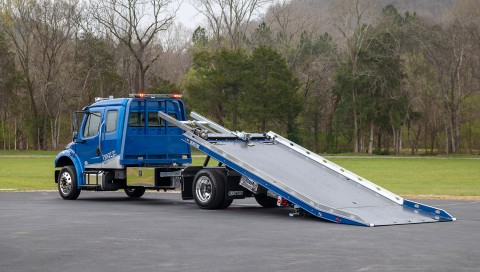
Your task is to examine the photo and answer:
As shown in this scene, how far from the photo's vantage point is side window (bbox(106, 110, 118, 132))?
71.5 feet

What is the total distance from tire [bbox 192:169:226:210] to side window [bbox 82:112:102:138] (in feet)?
14.1

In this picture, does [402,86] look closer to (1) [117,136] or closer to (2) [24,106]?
(2) [24,106]

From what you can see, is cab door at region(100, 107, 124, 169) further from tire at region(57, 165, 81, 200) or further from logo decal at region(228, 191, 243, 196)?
logo decal at region(228, 191, 243, 196)

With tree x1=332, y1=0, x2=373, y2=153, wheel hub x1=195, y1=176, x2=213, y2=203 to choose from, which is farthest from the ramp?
tree x1=332, y1=0, x2=373, y2=153

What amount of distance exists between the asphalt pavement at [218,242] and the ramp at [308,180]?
1.42ft

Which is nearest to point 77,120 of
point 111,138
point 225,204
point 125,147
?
point 111,138

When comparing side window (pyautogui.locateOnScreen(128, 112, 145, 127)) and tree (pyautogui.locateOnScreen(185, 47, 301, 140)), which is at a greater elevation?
tree (pyautogui.locateOnScreen(185, 47, 301, 140))

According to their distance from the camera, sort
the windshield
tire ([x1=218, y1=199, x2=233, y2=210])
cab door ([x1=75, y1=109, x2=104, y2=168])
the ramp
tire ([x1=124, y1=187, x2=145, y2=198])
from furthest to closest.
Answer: tire ([x1=124, y1=187, x2=145, y2=198])
the windshield
cab door ([x1=75, y1=109, x2=104, y2=168])
tire ([x1=218, y1=199, x2=233, y2=210])
the ramp

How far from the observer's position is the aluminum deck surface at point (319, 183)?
1639 cm

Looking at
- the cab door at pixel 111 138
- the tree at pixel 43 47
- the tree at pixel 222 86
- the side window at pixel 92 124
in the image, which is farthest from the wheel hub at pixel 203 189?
the tree at pixel 43 47

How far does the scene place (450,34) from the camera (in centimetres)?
7850

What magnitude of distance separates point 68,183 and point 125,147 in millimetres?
2271

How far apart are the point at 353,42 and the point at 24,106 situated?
36.7 m

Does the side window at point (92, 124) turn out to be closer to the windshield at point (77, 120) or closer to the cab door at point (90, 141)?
the cab door at point (90, 141)
